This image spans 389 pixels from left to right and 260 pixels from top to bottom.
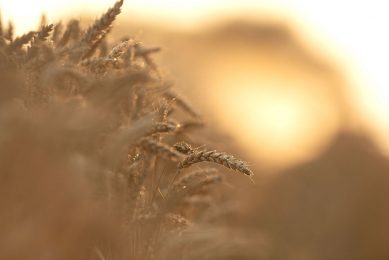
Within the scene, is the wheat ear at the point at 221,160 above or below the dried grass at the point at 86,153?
above

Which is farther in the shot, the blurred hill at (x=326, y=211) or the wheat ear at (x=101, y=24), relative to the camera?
the blurred hill at (x=326, y=211)

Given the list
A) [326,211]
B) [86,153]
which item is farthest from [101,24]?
[326,211]

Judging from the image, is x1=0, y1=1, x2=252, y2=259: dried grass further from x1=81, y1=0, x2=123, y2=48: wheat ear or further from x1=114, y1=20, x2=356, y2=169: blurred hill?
x1=114, y1=20, x2=356, y2=169: blurred hill

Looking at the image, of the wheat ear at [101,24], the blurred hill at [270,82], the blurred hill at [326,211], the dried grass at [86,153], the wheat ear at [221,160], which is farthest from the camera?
the blurred hill at [270,82]

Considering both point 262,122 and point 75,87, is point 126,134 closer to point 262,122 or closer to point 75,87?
point 75,87

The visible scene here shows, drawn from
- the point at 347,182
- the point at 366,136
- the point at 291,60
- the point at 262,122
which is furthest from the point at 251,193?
the point at 291,60

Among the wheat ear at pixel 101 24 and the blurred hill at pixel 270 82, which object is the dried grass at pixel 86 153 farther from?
the blurred hill at pixel 270 82

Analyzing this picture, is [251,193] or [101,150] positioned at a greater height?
[251,193]

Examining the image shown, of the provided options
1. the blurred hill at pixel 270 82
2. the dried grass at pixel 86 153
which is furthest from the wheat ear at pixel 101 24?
the blurred hill at pixel 270 82

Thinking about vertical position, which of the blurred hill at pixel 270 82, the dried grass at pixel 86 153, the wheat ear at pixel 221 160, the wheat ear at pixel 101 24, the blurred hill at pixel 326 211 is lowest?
the dried grass at pixel 86 153

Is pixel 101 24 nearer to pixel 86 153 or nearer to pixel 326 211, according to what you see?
pixel 86 153

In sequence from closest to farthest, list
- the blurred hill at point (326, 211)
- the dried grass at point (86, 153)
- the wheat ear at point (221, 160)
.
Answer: the dried grass at point (86, 153) < the wheat ear at point (221, 160) < the blurred hill at point (326, 211)
